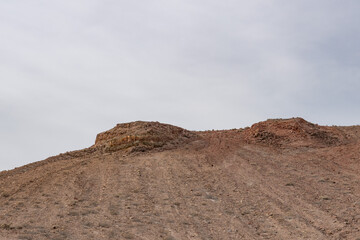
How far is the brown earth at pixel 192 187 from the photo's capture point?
376 inches

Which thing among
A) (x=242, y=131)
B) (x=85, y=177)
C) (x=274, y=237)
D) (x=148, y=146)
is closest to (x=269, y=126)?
(x=242, y=131)

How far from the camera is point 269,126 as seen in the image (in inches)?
870

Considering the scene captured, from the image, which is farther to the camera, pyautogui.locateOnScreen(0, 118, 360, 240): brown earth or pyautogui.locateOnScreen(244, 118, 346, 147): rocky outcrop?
pyautogui.locateOnScreen(244, 118, 346, 147): rocky outcrop

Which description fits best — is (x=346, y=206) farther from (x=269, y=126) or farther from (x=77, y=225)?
(x=269, y=126)

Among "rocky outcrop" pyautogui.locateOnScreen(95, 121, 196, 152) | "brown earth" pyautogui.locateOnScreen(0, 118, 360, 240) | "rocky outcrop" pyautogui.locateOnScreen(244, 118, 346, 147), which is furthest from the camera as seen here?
"rocky outcrop" pyautogui.locateOnScreen(244, 118, 346, 147)

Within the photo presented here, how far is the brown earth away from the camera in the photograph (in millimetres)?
9539

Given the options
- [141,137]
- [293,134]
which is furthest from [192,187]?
[293,134]

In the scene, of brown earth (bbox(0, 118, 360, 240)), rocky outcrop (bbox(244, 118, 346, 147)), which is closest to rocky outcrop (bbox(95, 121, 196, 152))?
brown earth (bbox(0, 118, 360, 240))

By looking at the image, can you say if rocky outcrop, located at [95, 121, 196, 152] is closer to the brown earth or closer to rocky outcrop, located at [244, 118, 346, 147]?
the brown earth

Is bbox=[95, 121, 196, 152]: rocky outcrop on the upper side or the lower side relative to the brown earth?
upper

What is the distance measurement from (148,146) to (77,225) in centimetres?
997

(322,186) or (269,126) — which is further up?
(269,126)

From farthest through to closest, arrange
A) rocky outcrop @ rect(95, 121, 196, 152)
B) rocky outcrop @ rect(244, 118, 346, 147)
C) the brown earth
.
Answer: rocky outcrop @ rect(244, 118, 346, 147), rocky outcrop @ rect(95, 121, 196, 152), the brown earth

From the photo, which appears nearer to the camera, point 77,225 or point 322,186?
point 77,225
